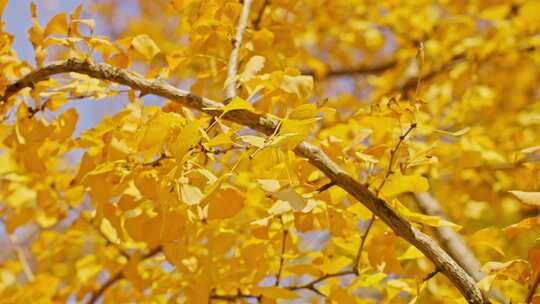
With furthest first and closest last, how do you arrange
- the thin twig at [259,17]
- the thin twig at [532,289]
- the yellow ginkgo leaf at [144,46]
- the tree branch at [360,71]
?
the tree branch at [360,71] → the thin twig at [259,17] → the yellow ginkgo leaf at [144,46] → the thin twig at [532,289]

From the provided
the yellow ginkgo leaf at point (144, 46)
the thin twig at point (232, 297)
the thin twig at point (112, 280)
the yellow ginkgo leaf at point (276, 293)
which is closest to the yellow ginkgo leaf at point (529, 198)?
the yellow ginkgo leaf at point (276, 293)

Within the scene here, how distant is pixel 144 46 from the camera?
3.53ft

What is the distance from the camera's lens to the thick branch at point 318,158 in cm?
81

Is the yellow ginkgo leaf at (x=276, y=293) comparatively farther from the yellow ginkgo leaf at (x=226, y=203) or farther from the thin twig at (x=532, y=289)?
the thin twig at (x=532, y=289)

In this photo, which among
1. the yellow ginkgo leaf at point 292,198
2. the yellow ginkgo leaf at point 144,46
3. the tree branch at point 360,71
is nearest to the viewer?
the yellow ginkgo leaf at point 292,198

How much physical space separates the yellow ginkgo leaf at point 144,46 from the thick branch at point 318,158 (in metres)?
0.10

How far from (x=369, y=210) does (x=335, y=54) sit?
236cm

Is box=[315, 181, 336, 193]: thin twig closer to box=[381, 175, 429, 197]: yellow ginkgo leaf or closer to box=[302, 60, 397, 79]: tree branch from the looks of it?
box=[381, 175, 429, 197]: yellow ginkgo leaf

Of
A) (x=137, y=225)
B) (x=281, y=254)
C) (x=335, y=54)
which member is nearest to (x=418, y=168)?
(x=281, y=254)

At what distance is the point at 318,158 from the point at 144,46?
0.44m

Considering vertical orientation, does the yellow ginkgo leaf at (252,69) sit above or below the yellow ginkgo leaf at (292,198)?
above

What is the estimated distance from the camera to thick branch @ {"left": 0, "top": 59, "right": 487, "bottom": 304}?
811 millimetres

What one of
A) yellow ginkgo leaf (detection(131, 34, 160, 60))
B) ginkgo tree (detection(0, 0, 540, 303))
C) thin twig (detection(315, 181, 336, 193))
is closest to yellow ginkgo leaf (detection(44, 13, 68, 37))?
ginkgo tree (detection(0, 0, 540, 303))

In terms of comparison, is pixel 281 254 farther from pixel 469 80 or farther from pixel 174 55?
pixel 469 80
